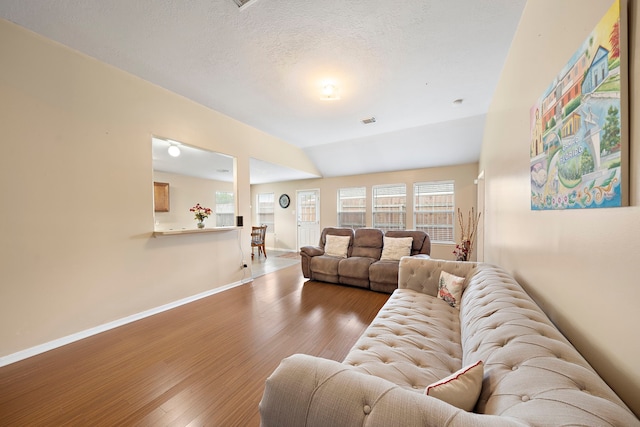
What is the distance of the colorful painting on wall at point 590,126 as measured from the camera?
72 cm

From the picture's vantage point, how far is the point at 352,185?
21.2 feet

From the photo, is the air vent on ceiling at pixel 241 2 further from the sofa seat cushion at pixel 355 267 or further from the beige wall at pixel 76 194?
the sofa seat cushion at pixel 355 267

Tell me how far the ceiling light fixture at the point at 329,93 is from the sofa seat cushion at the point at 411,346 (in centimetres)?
251

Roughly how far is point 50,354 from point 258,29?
10.9 ft

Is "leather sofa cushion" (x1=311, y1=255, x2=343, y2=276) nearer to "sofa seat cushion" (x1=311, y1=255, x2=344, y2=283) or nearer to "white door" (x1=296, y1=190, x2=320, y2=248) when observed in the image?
"sofa seat cushion" (x1=311, y1=255, x2=344, y2=283)

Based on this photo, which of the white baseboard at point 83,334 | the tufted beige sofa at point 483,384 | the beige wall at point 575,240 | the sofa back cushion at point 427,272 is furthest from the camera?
the sofa back cushion at point 427,272

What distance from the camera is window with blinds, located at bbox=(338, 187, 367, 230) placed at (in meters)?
6.43

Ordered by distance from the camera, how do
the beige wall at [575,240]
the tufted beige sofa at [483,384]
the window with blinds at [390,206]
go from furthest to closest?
1. the window with blinds at [390,206]
2. the beige wall at [575,240]
3. the tufted beige sofa at [483,384]

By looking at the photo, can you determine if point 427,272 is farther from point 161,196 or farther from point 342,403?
point 161,196

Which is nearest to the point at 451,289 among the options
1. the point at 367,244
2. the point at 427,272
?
the point at 427,272

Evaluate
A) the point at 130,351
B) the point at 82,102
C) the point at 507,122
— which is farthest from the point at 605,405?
the point at 82,102

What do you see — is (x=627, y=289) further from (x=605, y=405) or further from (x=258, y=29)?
(x=258, y=29)

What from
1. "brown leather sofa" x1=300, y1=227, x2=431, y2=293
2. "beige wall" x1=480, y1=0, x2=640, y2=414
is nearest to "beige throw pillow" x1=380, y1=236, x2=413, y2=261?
"brown leather sofa" x1=300, y1=227, x2=431, y2=293

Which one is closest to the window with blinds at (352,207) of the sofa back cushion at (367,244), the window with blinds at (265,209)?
the sofa back cushion at (367,244)
